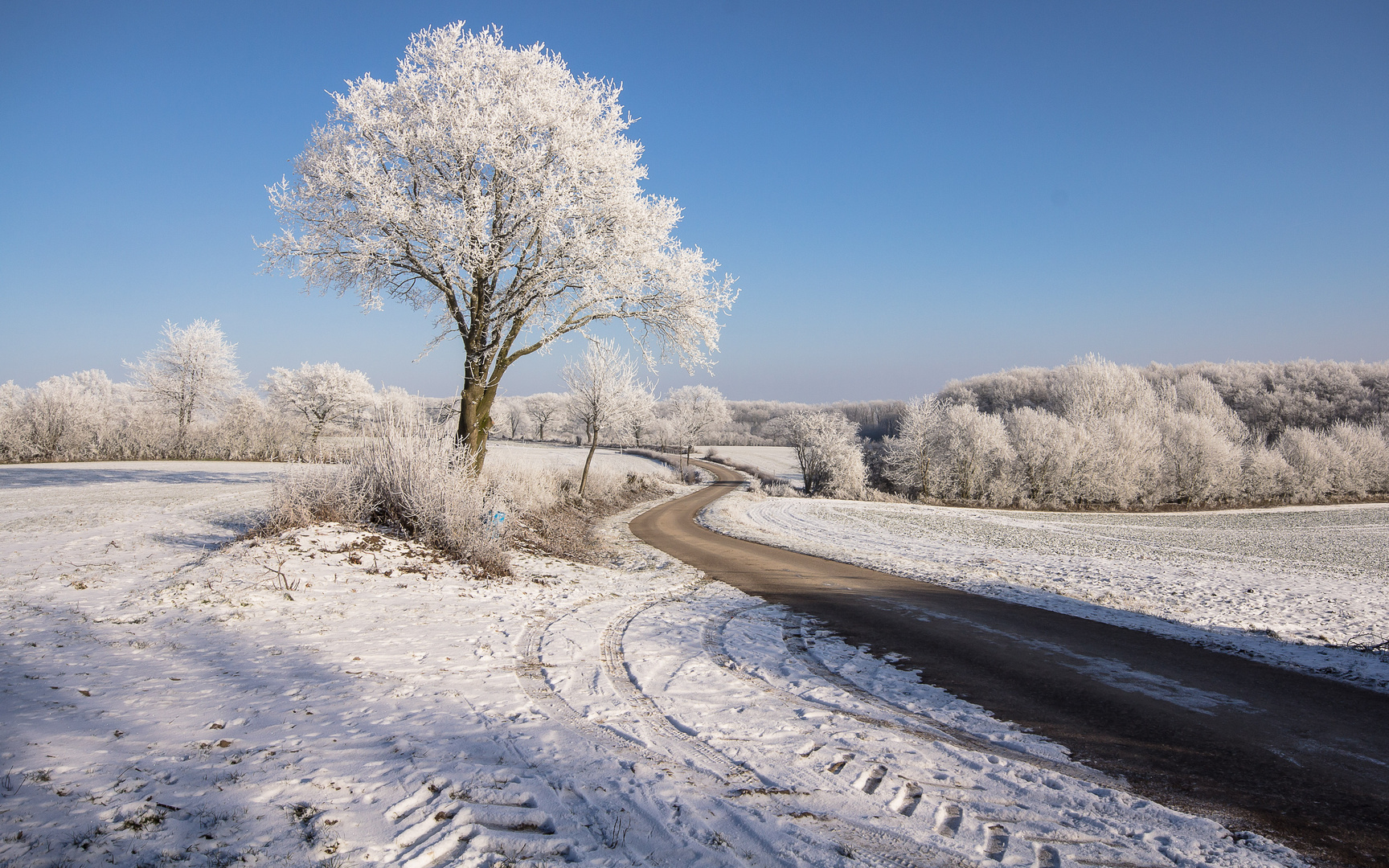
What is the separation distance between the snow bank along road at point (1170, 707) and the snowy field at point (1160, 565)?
990 millimetres

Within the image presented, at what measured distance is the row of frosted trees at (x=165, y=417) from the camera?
2975 cm

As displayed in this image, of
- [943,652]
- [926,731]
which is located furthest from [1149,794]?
[943,652]

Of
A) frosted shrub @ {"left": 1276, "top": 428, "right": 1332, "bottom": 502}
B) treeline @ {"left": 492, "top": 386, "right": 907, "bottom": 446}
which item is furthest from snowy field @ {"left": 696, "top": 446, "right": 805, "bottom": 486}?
frosted shrub @ {"left": 1276, "top": 428, "right": 1332, "bottom": 502}

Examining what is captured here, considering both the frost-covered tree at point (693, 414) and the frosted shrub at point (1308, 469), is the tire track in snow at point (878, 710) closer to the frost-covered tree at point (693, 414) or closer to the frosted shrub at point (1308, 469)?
the frosted shrub at point (1308, 469)

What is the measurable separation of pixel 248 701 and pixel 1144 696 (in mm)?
7413

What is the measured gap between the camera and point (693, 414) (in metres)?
92.4

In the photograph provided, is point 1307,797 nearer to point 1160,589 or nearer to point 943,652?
point 943,652

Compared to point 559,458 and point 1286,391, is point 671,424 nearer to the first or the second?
point 559,458

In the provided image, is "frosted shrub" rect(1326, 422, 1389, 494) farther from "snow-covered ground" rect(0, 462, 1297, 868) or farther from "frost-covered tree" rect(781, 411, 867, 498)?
"snow-covered ground" rect(0, 462, 1297, 868)

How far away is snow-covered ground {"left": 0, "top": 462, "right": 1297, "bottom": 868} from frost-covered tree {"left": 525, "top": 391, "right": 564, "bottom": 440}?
10610cm

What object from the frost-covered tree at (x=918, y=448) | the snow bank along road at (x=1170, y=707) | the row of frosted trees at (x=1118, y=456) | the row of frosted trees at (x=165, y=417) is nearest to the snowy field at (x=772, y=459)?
the frost-covered tree at (x=918, y=448)

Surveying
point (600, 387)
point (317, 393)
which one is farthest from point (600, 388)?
point (317, 393)

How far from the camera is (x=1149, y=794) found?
11.6 ft

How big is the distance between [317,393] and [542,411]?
176 feet
